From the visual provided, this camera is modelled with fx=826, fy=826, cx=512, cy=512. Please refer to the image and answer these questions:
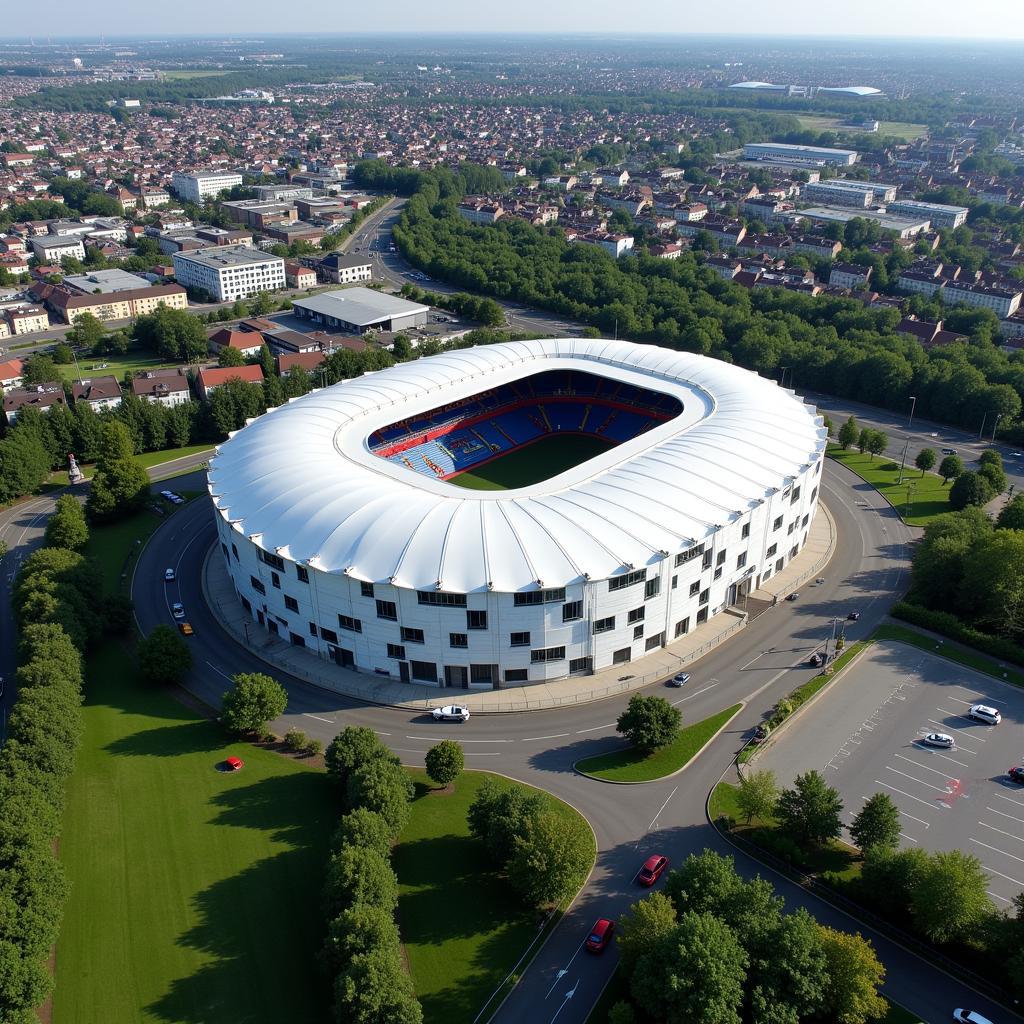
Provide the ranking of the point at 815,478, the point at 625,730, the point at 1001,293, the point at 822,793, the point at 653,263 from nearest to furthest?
the point at 822,793 < the point at 625,730 < the point at 815,478 < the point at 1001,293 < the point at 653,263

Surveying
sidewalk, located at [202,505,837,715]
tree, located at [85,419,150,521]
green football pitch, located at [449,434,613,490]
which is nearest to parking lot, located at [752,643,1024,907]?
sidewalk, located at [202,505,837,715]

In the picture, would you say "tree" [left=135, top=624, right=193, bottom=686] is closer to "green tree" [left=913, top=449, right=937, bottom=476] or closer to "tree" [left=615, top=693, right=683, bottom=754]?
"tree" [left=615, top=693, right=683, bottom=754]

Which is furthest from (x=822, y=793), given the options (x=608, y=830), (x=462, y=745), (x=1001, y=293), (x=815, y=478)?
Result: (x=1001, y=293)

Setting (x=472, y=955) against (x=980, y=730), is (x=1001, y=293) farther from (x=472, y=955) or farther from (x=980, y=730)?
(x=472, y=955)

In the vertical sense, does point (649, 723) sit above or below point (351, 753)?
below

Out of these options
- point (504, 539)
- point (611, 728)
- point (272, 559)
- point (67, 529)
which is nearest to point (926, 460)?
point (611, 728)

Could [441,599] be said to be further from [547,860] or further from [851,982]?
[851,982]
